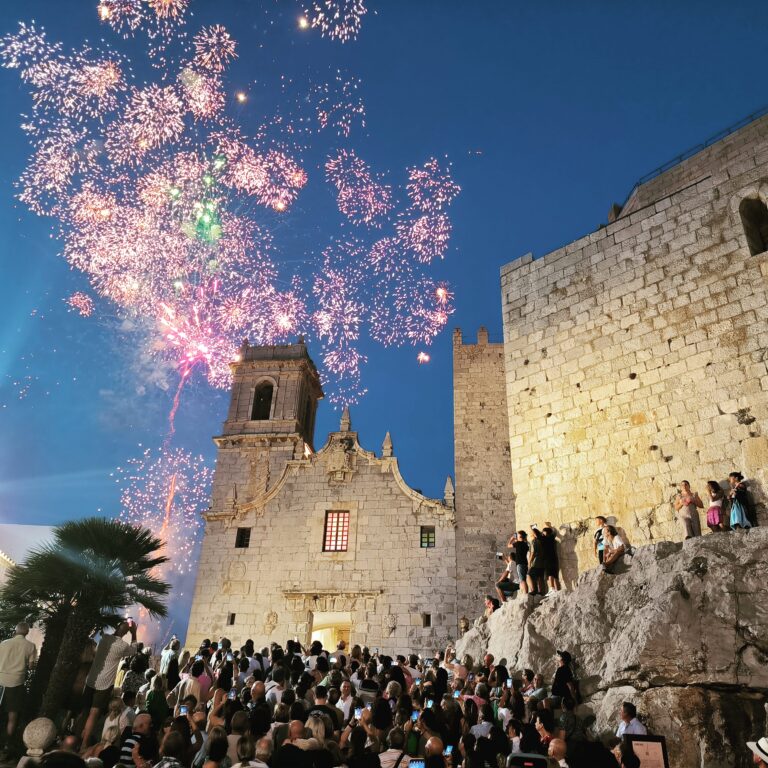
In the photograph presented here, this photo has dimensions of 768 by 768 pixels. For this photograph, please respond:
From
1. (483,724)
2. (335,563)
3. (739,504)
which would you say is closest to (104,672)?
(483,724)

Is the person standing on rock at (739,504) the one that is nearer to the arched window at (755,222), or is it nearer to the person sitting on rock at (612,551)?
Result: the person sitting on rock at (612,551)

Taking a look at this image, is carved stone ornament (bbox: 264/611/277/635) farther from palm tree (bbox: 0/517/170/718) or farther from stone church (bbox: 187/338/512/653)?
palm tree (bbox: 0/517/170/718)

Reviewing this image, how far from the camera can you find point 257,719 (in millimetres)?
5988

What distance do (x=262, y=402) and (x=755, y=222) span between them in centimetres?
2102

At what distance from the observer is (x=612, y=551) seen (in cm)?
988

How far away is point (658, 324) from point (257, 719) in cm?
923

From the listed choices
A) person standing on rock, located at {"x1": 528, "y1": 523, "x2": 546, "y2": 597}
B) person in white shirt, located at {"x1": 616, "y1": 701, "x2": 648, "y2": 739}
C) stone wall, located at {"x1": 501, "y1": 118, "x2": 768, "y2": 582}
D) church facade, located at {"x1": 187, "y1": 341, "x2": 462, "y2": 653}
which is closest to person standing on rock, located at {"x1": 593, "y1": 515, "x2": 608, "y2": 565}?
stone wall, located at {"x1": 501, "y1": 118, "x2": 768, "y2": 582}

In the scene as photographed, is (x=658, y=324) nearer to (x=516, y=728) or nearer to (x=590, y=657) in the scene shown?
(x=590, y=657)

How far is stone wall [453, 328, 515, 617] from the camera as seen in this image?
19453 millimetres

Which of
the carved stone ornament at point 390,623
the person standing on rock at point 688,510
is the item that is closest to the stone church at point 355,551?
the carved stone ornament at point 390,623

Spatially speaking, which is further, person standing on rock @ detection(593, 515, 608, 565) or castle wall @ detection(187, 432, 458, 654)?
castle wall @ detection(187, 432, 458, 654)

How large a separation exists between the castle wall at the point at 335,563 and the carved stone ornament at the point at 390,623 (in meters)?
0.03

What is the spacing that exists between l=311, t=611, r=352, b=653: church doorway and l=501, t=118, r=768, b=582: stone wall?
9569 mm

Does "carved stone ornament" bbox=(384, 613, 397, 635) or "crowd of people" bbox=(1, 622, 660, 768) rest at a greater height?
"carved stone ornament" bbox=(384, 613, 397, 635)
